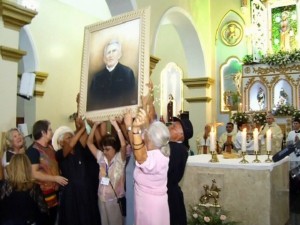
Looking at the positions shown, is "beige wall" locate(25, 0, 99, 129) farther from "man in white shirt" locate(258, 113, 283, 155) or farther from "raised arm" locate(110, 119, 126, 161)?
"raised arm" locate(110, 119, 126, 161)

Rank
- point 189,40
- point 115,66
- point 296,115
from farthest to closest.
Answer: point 189,40
point 296,115
point 115,66

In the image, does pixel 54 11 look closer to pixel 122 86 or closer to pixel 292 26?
pixel 292 26

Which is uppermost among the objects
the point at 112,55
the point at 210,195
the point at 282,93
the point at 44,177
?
the point at 282,93

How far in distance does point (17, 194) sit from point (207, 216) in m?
2.38

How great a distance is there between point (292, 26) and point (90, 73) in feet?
31.6

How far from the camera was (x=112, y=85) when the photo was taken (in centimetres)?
346

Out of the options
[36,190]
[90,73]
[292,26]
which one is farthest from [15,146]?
[292,26]

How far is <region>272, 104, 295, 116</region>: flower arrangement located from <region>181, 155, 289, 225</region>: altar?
5416 mm

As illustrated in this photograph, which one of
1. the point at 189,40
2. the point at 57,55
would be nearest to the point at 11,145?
the point at 57,55

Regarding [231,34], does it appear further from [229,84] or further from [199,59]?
[199,59]

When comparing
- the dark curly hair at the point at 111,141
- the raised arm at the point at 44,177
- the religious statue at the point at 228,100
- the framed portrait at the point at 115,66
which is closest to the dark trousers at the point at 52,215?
the raised arm at the point at 44,177

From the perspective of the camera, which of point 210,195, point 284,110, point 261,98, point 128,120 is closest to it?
point 128,120

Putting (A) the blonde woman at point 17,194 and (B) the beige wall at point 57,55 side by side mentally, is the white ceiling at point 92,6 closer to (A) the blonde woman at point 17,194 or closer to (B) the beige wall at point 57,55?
(B) the beige wall at point 57,55

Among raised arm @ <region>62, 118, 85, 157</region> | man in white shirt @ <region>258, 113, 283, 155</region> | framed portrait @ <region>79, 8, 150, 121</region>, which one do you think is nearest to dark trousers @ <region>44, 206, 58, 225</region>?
raised arm @ <region>62, 118, 85, 157</region>
